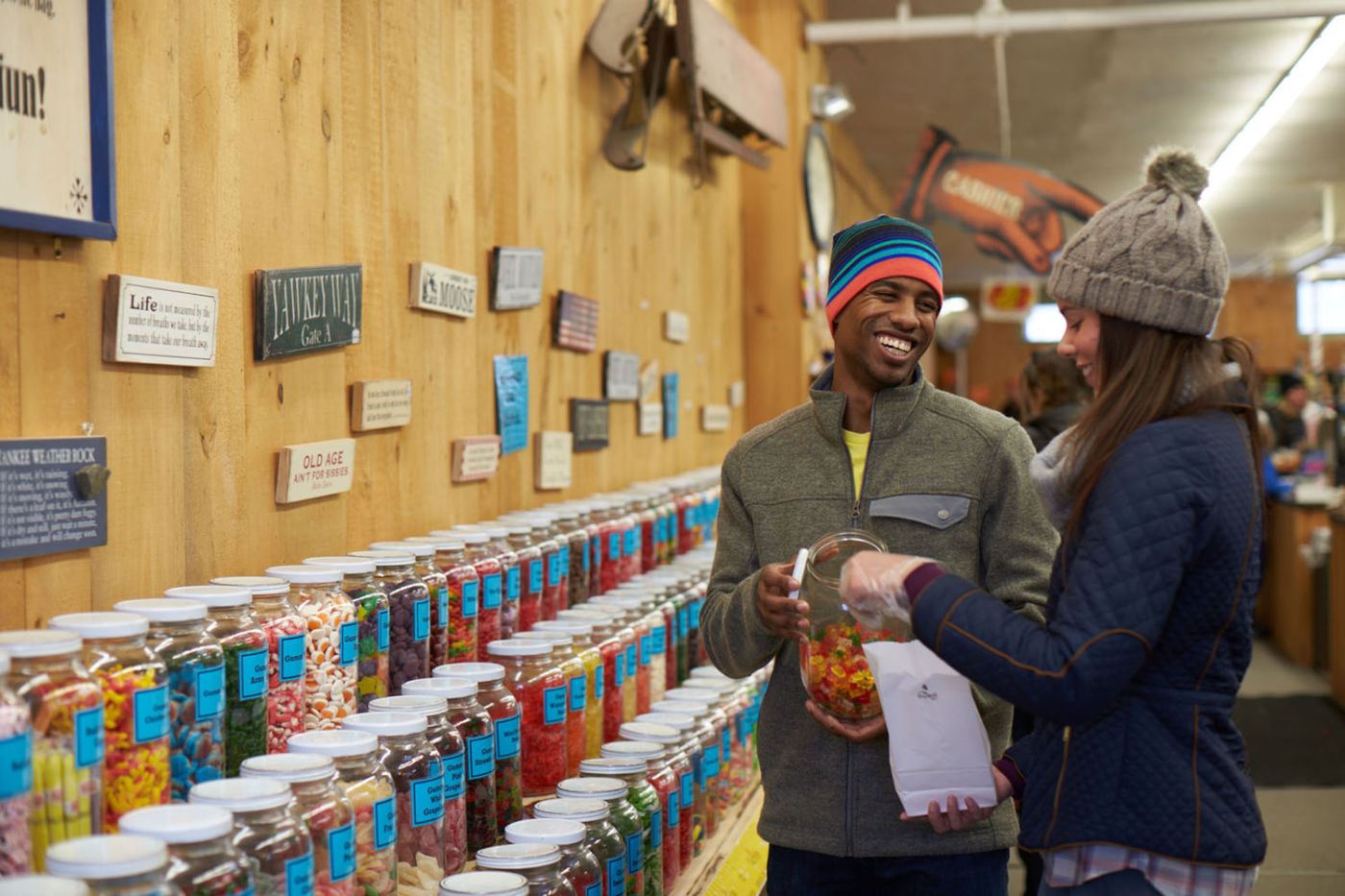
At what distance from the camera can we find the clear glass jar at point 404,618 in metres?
1.95

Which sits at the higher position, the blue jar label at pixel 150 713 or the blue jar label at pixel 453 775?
the blue jar label at pixel 150 713

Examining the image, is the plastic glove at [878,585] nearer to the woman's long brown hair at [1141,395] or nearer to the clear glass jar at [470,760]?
the woman's long brown hair at [1141,395]

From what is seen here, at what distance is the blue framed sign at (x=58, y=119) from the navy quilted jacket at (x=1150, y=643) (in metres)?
1.07

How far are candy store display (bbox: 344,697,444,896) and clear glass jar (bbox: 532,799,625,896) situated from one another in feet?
0.70

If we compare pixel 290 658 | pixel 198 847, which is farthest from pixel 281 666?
pixel 198 847

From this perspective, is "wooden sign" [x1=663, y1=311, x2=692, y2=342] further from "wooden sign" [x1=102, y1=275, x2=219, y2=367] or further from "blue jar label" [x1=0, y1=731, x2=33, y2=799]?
"blue jar label" [x1=0, y1=731, x2=33, y2=799]

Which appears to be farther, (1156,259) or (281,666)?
(281,666)

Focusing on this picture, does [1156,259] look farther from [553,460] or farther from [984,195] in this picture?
[984,195]

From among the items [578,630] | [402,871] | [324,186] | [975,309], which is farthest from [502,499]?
[975,309]

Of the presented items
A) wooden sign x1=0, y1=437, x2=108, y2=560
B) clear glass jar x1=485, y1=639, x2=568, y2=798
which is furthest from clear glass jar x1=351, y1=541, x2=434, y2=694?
wooden sign x1=0, y1=437, x2=108, y2=560

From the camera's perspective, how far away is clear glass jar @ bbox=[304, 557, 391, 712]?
1853mm

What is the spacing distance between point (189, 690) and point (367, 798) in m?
0.22

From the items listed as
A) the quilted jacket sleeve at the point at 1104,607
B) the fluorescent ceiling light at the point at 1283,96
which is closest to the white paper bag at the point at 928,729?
the quilted jacket sleeve at the point at 1104,607

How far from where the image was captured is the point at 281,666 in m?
1.62
